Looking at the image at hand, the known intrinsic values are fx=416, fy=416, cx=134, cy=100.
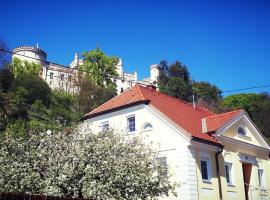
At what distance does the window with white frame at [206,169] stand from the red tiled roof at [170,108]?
131 cm

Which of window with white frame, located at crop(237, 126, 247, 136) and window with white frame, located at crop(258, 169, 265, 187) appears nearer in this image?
window with white frame, located at crop(237, 126, 247, 136)

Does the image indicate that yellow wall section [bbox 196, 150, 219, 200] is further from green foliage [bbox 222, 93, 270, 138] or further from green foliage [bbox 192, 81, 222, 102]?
green foliage [bbox 192, 81, 222, 102]

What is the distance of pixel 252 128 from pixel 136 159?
14.6 metres

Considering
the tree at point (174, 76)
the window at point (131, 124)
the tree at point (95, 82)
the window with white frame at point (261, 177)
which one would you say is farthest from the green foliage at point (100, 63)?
the window at point (131, 124)

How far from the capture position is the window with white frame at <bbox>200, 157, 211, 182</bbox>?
26.2m

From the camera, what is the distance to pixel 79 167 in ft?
59.7

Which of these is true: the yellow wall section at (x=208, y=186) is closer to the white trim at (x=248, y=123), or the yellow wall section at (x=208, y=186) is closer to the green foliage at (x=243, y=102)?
the white trim at (x=248, y=123)

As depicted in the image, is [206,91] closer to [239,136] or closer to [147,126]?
[239,136]

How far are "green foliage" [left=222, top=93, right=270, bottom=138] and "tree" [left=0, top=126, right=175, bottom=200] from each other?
4756 cm

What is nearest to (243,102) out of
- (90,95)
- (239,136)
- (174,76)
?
(174,76)

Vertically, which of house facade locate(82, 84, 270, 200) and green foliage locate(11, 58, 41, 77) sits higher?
green foliage locate(11, 58, 41, 77)

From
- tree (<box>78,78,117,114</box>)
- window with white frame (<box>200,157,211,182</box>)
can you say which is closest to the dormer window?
window with white frame (<box>200,157,211,182</box>)

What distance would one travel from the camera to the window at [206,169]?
26219 mm

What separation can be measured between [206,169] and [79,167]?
1100cm
